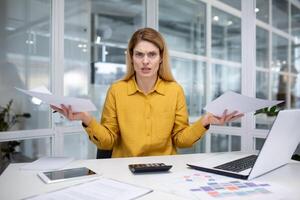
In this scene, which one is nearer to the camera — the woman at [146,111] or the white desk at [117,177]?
the white desk at [117,177]

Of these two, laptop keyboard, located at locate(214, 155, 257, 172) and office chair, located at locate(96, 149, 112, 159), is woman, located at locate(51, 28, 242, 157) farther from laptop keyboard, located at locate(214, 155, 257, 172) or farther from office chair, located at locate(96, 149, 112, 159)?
laptop keyboard, located at locate(214, 155, 257, 172)

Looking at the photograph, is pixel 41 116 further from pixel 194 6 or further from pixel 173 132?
pixel 194 6

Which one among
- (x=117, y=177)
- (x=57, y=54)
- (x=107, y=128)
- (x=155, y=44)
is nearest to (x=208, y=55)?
(x=57, y=54)

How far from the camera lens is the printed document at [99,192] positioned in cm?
85

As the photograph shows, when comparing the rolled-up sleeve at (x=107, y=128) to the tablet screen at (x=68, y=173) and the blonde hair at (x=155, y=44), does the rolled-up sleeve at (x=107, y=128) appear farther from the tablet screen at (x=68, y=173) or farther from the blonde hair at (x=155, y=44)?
the tablet screen at (x=68, y=173)

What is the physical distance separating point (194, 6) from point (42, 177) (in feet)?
11.0

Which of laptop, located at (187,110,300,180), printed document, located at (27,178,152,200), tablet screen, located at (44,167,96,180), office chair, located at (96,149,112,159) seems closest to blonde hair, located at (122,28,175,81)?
office chair, located at (96,149,112,159)

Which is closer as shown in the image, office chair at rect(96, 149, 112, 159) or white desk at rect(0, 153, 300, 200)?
white desk at rect(0, 153, 300, 200)

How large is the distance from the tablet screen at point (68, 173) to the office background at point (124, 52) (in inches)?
54.4

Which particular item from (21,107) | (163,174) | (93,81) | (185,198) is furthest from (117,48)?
(185,198)

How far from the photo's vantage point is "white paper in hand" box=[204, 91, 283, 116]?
3.89ft

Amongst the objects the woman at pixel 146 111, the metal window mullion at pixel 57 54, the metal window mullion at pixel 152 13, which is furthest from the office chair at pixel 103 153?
the metal window mullion at pixel 152 13

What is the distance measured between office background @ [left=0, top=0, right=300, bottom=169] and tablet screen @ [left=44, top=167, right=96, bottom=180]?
138 cm

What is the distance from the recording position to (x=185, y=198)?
0.84m
